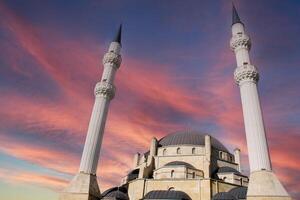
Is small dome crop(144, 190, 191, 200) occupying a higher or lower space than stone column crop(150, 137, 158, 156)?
lower

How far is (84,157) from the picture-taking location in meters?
18.9

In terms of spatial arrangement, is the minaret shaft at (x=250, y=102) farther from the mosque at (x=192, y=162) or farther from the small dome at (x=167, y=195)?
the small dome at (x=167, y=195)

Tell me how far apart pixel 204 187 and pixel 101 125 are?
1258 centimetres

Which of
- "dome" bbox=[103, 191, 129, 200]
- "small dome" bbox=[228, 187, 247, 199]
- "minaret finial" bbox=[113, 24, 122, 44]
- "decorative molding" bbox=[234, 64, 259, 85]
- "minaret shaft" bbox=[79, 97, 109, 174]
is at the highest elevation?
"minaret finial" bbox=[113, 24, 122, 44]

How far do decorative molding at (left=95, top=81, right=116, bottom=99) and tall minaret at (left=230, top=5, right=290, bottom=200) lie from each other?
1073cm

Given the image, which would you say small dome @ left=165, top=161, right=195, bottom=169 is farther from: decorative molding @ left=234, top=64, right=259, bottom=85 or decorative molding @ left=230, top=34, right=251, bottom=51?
decorative molding @ left=230, top=34, right=251, bottom=51

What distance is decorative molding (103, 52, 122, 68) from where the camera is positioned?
24.2 metres

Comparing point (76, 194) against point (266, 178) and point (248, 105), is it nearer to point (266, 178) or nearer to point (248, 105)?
point (266, 178)

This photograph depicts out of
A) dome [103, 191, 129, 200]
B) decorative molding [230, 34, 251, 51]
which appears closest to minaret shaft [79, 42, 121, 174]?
dome [103, 191, 129, 200]

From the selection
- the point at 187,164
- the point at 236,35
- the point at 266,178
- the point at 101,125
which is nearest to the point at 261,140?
the point at 266,178

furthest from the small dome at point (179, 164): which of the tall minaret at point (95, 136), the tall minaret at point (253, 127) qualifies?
the tall minaret at point (253, 127)

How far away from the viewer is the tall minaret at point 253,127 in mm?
14578

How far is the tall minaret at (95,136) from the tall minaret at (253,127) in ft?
34.2

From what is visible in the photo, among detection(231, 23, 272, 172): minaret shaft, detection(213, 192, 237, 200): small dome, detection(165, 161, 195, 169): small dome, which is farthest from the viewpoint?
detection(165, 161, 195, 169): small dome
